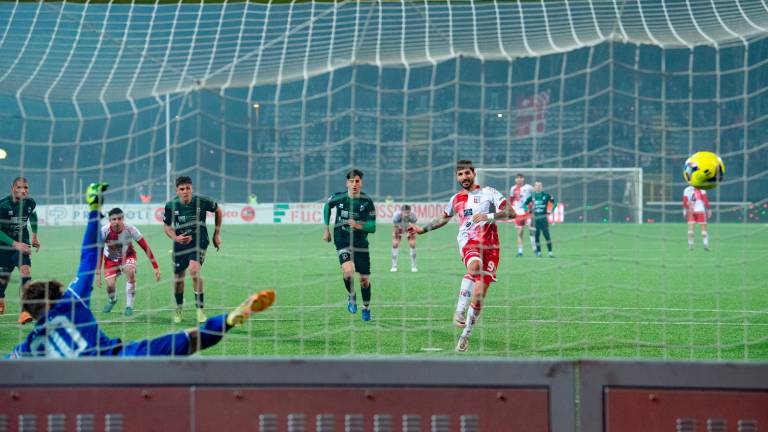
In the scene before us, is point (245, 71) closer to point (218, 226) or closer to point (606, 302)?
point (218, 226)

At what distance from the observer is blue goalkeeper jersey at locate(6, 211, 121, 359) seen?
3998 mm

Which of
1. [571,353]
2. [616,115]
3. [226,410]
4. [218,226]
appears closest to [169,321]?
[218,226]

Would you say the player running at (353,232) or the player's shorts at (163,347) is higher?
the player running at (353,232)

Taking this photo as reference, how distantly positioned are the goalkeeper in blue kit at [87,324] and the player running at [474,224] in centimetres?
318

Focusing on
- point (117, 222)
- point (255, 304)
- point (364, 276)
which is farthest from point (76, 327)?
point (117, 222)

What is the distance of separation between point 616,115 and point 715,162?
1.32 m

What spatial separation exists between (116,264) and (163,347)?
5.83m

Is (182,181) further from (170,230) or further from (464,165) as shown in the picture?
(464,165)

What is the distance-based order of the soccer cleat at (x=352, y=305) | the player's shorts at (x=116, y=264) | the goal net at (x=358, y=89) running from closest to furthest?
the goal net at (x=358, y=89) → the soccer cleat at (x=352, y=305) → the player's shorts at (x=116, y=264)

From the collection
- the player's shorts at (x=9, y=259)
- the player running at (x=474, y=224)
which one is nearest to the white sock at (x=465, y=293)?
the player running at (x=474, y=224)

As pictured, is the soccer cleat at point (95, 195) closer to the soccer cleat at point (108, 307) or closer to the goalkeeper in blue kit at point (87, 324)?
the goalkeeper in blue kit at point (87, 324)

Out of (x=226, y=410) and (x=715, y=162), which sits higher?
(x=715, y=162)

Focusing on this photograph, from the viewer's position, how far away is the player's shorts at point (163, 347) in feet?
12.7

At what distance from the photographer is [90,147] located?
648 centimetres
